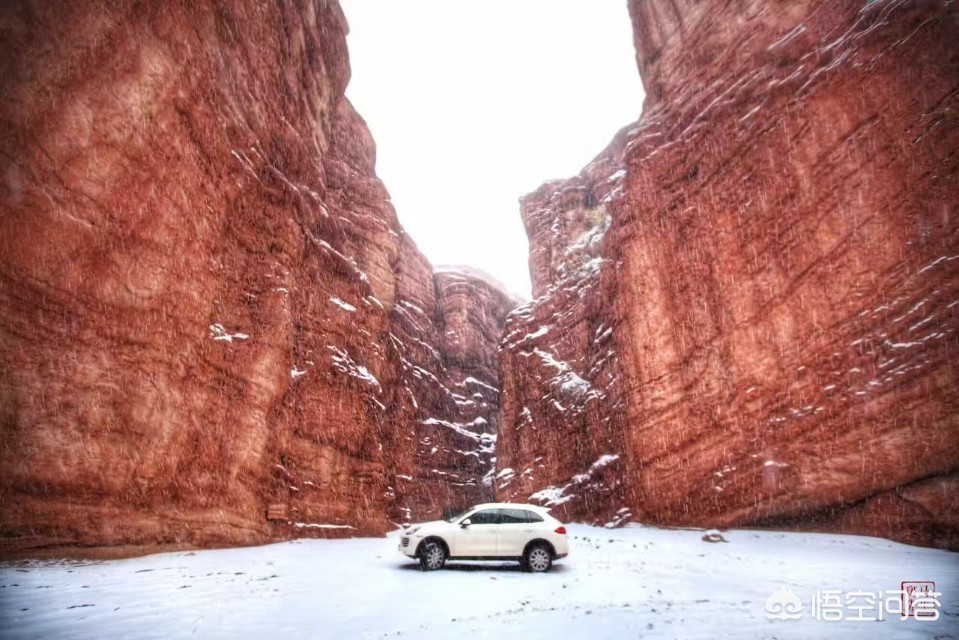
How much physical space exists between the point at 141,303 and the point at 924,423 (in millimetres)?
19859

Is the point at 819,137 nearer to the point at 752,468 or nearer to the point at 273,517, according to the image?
the point at 752,468

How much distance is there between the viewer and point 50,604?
650cm

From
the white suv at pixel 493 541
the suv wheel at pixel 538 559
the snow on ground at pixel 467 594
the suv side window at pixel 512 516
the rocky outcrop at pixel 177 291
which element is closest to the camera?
the snow on ground at pixel 467 594

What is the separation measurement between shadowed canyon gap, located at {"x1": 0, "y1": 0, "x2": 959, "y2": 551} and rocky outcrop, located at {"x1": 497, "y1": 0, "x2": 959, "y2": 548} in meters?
0.08

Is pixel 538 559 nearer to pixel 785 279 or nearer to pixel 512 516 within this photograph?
pixel 512 516

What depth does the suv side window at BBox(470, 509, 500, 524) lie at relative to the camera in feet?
36.1

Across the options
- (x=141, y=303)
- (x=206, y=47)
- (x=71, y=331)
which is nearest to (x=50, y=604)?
(x=71, y=331)

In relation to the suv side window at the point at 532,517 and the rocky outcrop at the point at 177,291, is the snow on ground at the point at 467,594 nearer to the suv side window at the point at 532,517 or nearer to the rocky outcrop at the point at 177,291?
the suv side window at the point at 532,517

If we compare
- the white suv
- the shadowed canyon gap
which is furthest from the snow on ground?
the shadowed canyon gap

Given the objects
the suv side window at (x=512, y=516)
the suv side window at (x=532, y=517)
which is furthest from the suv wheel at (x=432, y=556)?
the suv side window at (x=532, y=517)

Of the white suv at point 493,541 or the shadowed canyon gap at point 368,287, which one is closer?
the white suv at point 493,541

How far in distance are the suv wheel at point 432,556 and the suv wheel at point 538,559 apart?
5.89ft

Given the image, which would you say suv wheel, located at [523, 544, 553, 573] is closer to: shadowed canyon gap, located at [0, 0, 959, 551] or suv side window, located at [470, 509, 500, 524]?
suv side window, located at [470, 509, 500, 524]

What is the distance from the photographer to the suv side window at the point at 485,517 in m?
11.0
